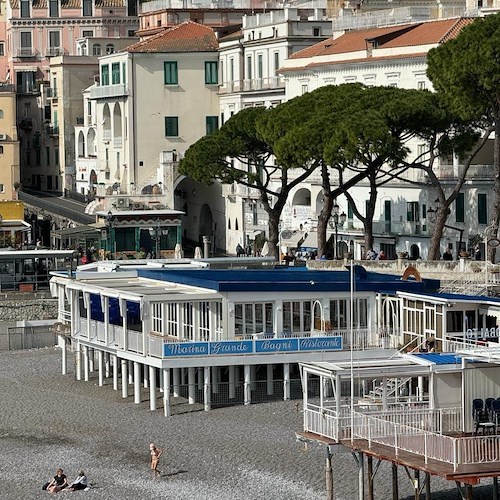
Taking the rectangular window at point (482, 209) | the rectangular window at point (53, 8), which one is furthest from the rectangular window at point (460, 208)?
the rectangular window at point (53, 8)

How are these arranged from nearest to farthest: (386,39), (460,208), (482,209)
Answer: (482,209) → (460,208) → (386,39)

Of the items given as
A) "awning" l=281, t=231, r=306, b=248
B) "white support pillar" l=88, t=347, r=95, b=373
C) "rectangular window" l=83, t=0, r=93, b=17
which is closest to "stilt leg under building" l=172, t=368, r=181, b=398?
"white support pillar" l=88, t=347, r=95, b=373

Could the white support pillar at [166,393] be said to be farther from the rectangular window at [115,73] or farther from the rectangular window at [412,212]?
the rectangular window at [115,73]

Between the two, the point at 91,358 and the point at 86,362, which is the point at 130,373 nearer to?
the point at 86,362

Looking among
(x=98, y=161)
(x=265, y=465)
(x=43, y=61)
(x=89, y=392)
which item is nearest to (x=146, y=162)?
(x=98, y=161)

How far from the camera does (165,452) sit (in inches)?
2172

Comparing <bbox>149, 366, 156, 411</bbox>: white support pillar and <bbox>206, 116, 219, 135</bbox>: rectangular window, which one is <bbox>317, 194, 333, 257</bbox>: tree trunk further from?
<bbox>206, 116, 219, 135</bbox>: rectangular window

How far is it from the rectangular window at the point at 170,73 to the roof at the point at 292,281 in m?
47.7

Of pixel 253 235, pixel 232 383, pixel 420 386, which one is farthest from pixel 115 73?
pixel 420 386

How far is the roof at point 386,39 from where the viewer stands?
291 feet

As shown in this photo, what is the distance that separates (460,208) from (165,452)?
117ft

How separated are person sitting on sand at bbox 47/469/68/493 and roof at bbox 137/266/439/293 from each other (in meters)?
12.5

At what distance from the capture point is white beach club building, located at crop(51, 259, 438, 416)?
6094 centimetres

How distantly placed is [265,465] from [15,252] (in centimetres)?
4134
